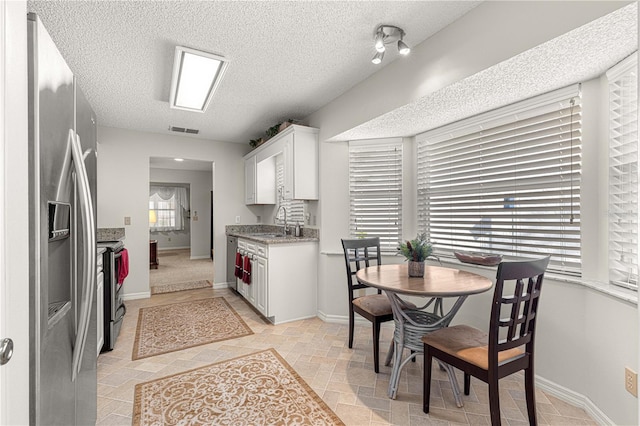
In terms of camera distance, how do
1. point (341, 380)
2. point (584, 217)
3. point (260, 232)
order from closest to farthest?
1. point (584, 217)
2. point (341, 380)
3. point (260, 232)

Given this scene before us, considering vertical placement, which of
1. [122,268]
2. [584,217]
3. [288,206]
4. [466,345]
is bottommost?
[466,345]

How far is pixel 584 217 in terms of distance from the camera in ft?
6.49

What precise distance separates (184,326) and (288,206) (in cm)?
213

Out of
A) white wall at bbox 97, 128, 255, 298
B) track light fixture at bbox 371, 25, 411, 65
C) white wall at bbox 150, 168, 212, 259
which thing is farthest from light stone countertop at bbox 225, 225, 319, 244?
white wall at bbox 150, 168, 212, 259

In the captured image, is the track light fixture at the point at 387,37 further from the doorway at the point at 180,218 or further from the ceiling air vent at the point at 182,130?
the doorway at the point at 180,218

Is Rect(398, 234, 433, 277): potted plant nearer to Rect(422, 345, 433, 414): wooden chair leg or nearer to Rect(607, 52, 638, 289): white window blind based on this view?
Rect(422, 345, 433, 414): wooden chair leg

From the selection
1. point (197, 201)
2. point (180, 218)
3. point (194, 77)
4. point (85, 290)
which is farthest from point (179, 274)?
point (85, 290)

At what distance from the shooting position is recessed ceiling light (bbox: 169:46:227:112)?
2346 mm

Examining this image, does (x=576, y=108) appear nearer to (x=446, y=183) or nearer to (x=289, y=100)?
(x=446, y=183)

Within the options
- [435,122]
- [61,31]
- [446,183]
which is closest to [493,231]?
[446,183]

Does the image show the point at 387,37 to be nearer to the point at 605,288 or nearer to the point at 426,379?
the point at 605,288

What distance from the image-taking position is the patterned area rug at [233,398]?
183cm

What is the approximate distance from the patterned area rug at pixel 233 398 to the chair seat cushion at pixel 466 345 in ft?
2.55

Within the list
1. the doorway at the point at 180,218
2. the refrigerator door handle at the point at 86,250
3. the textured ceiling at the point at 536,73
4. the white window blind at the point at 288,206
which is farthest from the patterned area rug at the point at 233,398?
the doorway at the point at 180,218
